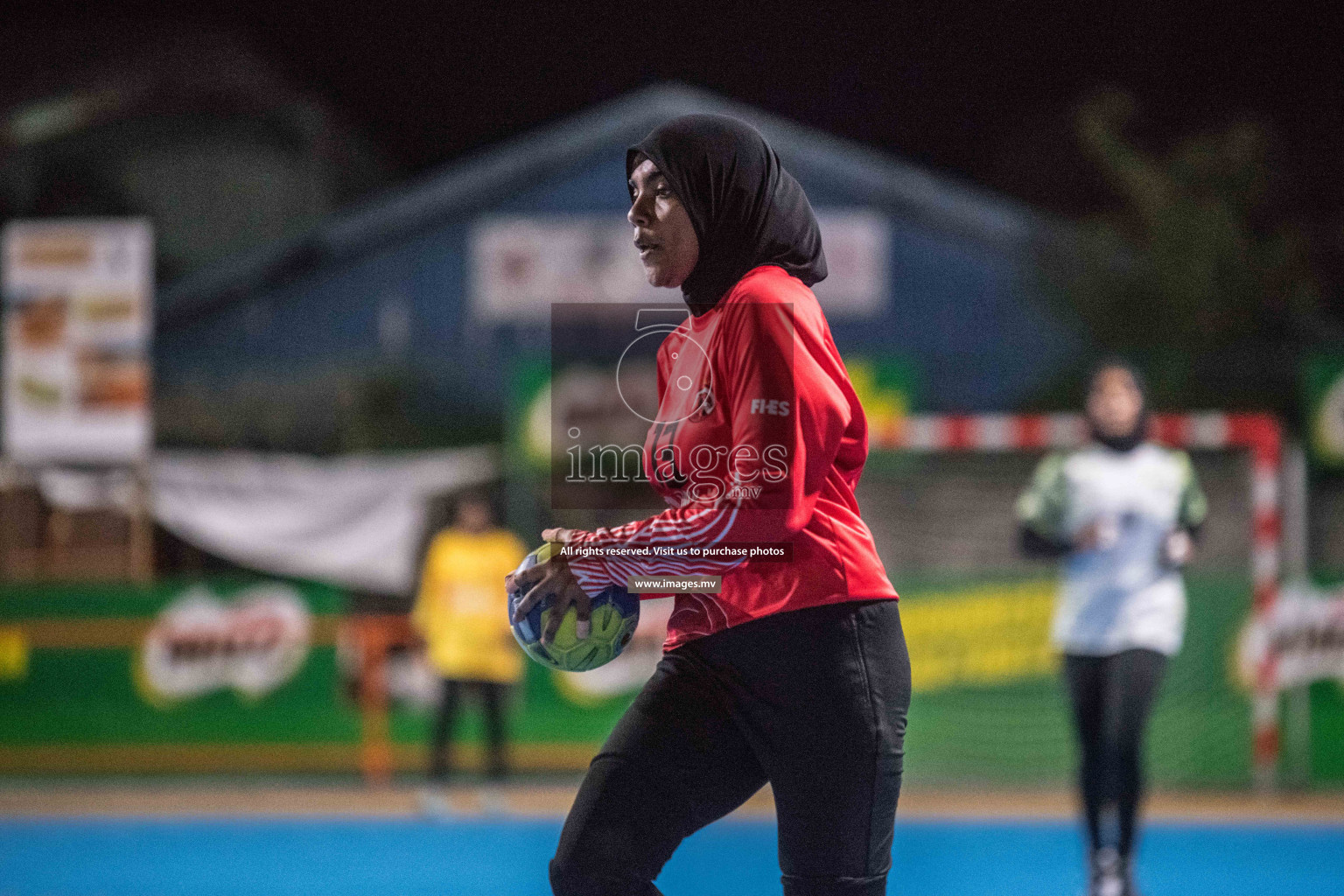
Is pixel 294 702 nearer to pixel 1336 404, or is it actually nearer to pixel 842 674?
pixel 1336 404

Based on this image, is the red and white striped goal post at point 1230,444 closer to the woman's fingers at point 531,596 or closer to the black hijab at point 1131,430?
the black hijab at point 1131,430

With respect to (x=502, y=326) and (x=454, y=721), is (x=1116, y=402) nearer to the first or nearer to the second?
(x=454, y=721)

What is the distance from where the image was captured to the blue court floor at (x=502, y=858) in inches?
215

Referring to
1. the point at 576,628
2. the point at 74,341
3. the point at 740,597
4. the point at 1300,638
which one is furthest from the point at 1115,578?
the point at 74,341

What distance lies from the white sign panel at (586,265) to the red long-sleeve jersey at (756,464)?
1029 cm

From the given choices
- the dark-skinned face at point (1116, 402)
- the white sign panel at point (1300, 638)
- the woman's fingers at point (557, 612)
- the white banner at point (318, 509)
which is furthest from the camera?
the white banner at point (318, 509)

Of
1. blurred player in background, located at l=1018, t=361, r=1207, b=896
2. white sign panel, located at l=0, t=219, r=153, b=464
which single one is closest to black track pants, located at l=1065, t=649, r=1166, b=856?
blurred player in background, located at l=1018, t=361, r=1207, b=896

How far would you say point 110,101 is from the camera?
1720 centimetres

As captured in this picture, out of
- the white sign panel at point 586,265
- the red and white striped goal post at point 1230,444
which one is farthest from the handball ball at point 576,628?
the white sign panel at point 586,265

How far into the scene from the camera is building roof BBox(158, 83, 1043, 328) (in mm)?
14008

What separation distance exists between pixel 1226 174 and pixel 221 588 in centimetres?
808

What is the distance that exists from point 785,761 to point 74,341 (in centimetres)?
925

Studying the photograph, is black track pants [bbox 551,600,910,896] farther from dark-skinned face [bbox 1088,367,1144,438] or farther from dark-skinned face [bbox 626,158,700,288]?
dark-skinned face [bbox 1088,367,1144,438]

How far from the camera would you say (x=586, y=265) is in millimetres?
12961
